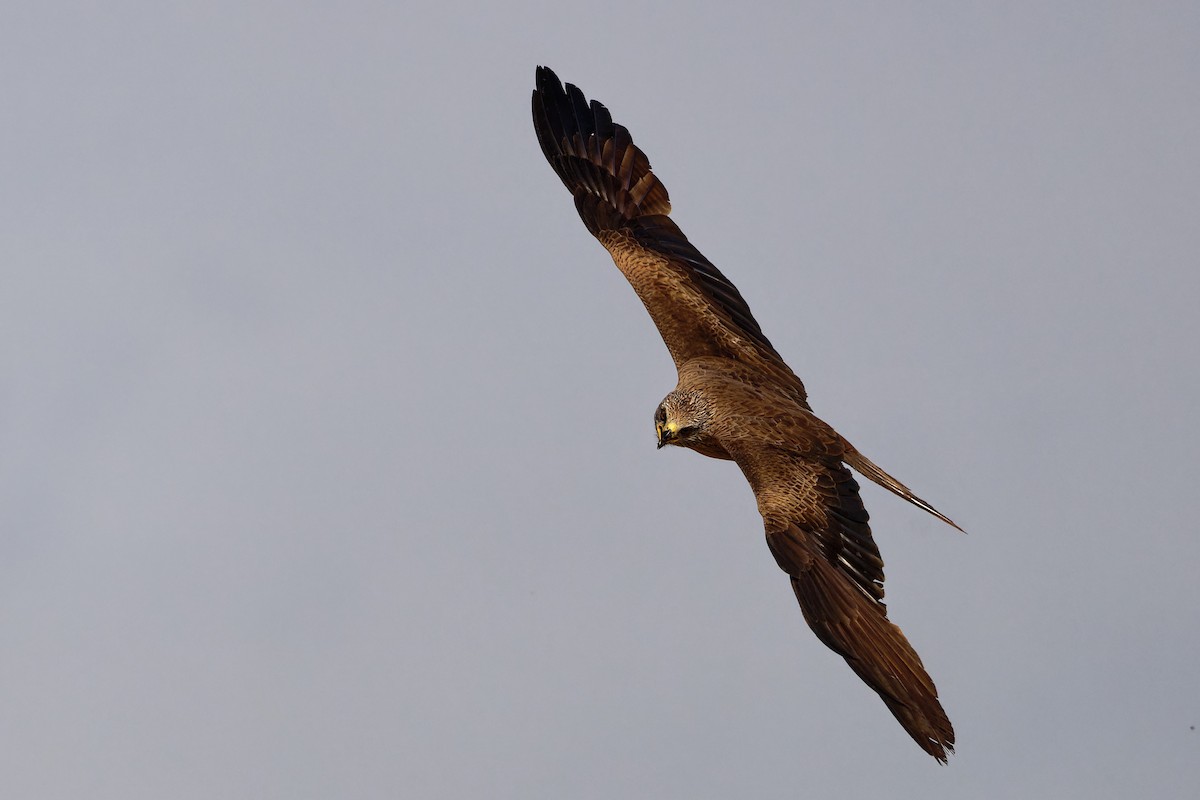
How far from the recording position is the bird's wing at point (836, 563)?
2019 cm

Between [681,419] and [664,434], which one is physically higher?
[681,419]

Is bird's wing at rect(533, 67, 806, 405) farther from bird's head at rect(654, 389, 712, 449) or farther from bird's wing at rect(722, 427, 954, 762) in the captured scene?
bird's wing at rect(722, 427, 954, 762)

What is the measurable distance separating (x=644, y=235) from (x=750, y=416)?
4.30m

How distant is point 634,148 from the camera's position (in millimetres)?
26547

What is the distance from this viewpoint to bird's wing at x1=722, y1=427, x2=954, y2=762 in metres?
20.2

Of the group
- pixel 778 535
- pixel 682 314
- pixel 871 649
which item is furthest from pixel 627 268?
pixel 871 649

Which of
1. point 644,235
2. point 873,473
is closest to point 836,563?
point 873,473

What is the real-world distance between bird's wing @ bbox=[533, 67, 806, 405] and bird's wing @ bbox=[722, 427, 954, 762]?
1959 mm


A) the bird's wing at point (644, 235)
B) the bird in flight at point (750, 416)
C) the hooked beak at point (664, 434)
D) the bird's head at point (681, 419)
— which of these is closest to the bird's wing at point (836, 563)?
the bird in flight at point (750, 416)

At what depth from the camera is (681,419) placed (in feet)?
74.3

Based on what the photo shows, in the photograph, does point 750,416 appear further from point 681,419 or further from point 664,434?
point 664,434

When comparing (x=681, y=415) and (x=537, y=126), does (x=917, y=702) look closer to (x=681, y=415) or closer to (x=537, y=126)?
(x=681, y=415)

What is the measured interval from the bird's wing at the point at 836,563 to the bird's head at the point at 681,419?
1.49ft

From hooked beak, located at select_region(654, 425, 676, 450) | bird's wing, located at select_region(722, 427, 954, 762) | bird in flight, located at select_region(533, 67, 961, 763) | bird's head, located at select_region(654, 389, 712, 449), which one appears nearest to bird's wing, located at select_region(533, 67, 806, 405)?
bird in flight, located at select_region(533, 67, 961, 763)
